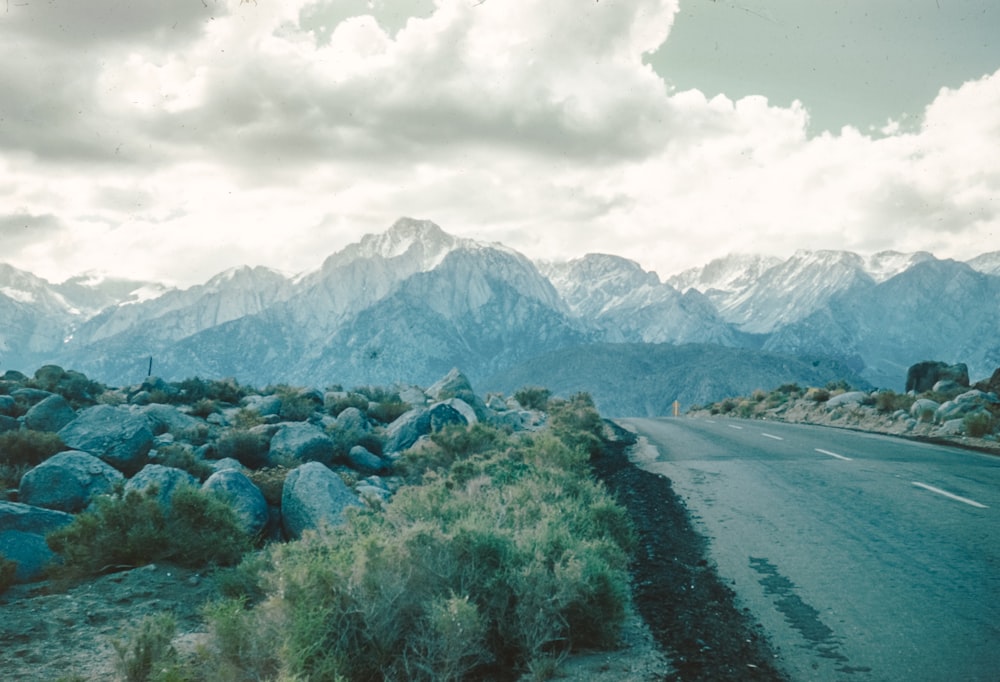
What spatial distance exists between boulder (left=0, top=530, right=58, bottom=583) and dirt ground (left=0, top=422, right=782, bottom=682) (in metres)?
0.21

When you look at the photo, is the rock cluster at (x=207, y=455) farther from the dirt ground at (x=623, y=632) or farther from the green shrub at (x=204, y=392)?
the dirt ground at (x=623, y=632)

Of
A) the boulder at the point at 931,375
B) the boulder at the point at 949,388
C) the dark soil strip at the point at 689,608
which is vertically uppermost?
A: the boulder at the point at 931,375

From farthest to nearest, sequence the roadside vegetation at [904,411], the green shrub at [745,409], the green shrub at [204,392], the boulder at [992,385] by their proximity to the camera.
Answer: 1. the green shrub at [745,409]
2. the green shrub at [204,392]
3. the boulder at [992,385]
4. the roadside vegetation at [904,411]

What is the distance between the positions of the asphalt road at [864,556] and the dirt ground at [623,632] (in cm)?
29

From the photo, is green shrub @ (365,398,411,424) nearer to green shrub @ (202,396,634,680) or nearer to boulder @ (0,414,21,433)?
boulder @ (0,414,21,433)

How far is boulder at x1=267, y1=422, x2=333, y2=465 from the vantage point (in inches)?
611

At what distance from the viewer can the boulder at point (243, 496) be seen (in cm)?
1034

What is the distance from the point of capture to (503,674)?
5.05 metres

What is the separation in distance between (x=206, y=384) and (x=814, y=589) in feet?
83.1

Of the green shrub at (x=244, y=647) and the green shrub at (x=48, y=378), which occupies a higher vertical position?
the green shrub at (x=48, y=378)

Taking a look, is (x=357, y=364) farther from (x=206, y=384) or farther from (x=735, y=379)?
(x=206, y=384)

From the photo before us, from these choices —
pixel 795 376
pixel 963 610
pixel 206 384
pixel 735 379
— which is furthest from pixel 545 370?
pixel 963 610

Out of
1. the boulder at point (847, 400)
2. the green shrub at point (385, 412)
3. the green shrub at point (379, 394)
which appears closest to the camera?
the green shrub at point (385, 412)

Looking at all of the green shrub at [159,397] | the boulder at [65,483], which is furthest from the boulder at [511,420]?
the boulder at [65,483]
